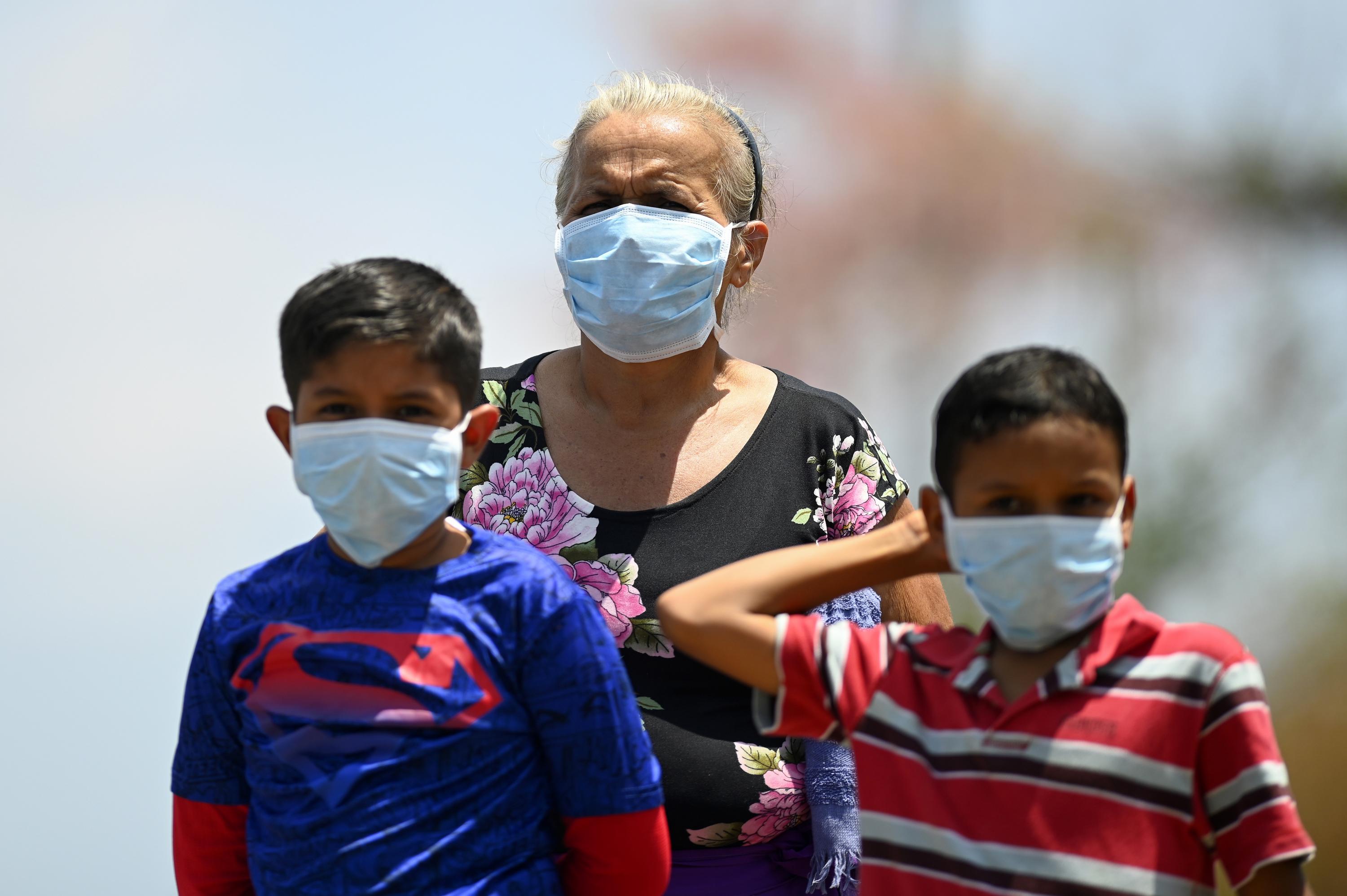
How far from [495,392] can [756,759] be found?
108 cm

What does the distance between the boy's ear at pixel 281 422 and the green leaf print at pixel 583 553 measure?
83cm

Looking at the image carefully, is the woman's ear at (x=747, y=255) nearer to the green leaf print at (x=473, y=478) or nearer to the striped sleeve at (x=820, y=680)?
the green leaf print at (x=473, y=478)

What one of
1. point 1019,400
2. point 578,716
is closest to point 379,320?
point 578,716

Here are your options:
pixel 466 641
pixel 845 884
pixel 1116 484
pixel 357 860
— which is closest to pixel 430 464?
pixel 466 641

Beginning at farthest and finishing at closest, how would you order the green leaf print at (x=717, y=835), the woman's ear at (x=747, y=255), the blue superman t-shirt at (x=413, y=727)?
1. the woman's ear at (x=747, y=255)
2. the green leaf print at (x=717, y=835)
3. the blue superman t-shirt at (x=413, y=727)

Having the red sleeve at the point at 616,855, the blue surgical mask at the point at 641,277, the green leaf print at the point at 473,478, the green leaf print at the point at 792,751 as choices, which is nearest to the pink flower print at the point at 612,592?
the green leaf print at the point at 473,478

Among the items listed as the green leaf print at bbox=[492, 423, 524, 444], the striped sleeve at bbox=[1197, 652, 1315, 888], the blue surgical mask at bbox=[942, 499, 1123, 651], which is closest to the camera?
the striped sleeve at bbox=[1197, 652, 1315, 888]

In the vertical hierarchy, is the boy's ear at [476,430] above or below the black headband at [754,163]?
below

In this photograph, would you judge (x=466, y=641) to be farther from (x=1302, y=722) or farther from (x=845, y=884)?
(x=1302, y=722)

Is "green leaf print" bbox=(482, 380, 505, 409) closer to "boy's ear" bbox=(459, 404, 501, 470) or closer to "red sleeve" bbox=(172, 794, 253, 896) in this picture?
"boy's ear" bbox=(459, 404, 501, 470)

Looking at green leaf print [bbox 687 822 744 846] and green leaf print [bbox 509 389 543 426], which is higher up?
green leaf print [bbox 509 389 543 426]

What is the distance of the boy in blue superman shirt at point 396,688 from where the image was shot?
7.05 ft

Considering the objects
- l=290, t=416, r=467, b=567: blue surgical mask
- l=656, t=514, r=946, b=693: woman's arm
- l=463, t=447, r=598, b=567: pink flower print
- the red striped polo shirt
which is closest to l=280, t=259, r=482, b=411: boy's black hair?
l=290, t=416, r=467, b=567: blue surgical mask

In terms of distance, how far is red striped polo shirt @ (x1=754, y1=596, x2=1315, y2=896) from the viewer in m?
1.93
